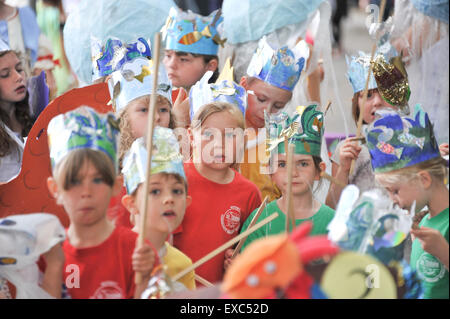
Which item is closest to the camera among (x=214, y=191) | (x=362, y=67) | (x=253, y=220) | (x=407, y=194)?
(x=407, y=194)

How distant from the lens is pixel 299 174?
3.04 metres

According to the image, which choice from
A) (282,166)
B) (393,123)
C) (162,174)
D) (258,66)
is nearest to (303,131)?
(282,166)

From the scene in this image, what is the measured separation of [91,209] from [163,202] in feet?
1.01

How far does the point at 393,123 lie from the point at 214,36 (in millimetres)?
2087

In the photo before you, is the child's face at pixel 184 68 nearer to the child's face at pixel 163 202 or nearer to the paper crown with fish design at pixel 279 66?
the paper crown with fish design at pixel 279 66

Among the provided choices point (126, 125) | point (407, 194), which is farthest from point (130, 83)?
point (407, 194)

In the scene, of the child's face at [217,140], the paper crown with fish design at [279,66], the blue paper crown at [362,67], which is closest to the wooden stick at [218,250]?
the child's face at [217,140]

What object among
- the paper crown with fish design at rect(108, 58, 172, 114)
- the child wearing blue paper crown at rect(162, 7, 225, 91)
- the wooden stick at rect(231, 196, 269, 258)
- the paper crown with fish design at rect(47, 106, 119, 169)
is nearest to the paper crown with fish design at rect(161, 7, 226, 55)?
the child wearing blue paper crown at rect(162, 7, 225, 91)

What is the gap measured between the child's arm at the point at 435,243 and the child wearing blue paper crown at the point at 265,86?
4.80 feet

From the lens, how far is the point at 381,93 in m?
3.54

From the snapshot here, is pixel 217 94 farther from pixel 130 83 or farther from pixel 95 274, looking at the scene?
pixel 95 274

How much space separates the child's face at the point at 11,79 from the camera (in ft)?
13.2

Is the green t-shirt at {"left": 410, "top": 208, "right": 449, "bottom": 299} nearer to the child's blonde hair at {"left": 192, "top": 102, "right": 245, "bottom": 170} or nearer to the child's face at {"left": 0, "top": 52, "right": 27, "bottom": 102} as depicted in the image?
the child's blonde hair at {"left": 192, "top": 102, "right": 245, "bottom": 170}
